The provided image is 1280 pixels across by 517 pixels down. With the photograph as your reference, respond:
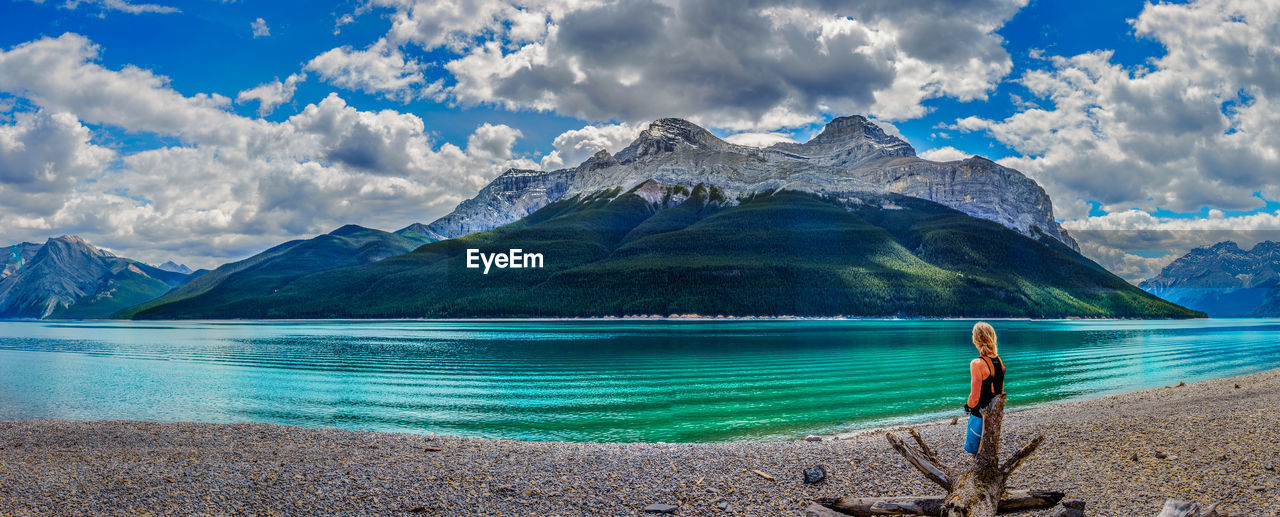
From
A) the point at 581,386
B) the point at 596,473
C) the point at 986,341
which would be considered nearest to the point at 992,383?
the point at 986,341

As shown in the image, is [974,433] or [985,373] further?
[974,433]

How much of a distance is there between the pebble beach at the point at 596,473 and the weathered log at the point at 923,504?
1.31 feet

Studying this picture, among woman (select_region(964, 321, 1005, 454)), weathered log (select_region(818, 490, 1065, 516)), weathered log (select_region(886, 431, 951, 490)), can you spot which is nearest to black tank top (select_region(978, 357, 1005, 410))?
woman (select_region(964, 321, 1005, 454))

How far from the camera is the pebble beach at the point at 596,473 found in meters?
13.4

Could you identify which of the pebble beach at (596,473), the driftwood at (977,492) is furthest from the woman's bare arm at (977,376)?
the pebble beach at (596,473)

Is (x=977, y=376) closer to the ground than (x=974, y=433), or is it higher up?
higher up

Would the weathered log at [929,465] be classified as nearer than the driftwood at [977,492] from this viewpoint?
No

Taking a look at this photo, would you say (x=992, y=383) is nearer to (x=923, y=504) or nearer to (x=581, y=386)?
(x=923, y=504)

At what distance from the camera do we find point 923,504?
1159 centimetres

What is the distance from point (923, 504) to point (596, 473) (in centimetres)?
763

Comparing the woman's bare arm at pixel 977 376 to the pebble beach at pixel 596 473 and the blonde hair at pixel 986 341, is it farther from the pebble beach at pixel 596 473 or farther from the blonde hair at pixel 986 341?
the pebble beach at pixel 596 473

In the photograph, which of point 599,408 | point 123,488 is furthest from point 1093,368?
point 123,488

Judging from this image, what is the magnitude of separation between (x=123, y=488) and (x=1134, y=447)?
77.2 ft

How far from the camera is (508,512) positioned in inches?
523
